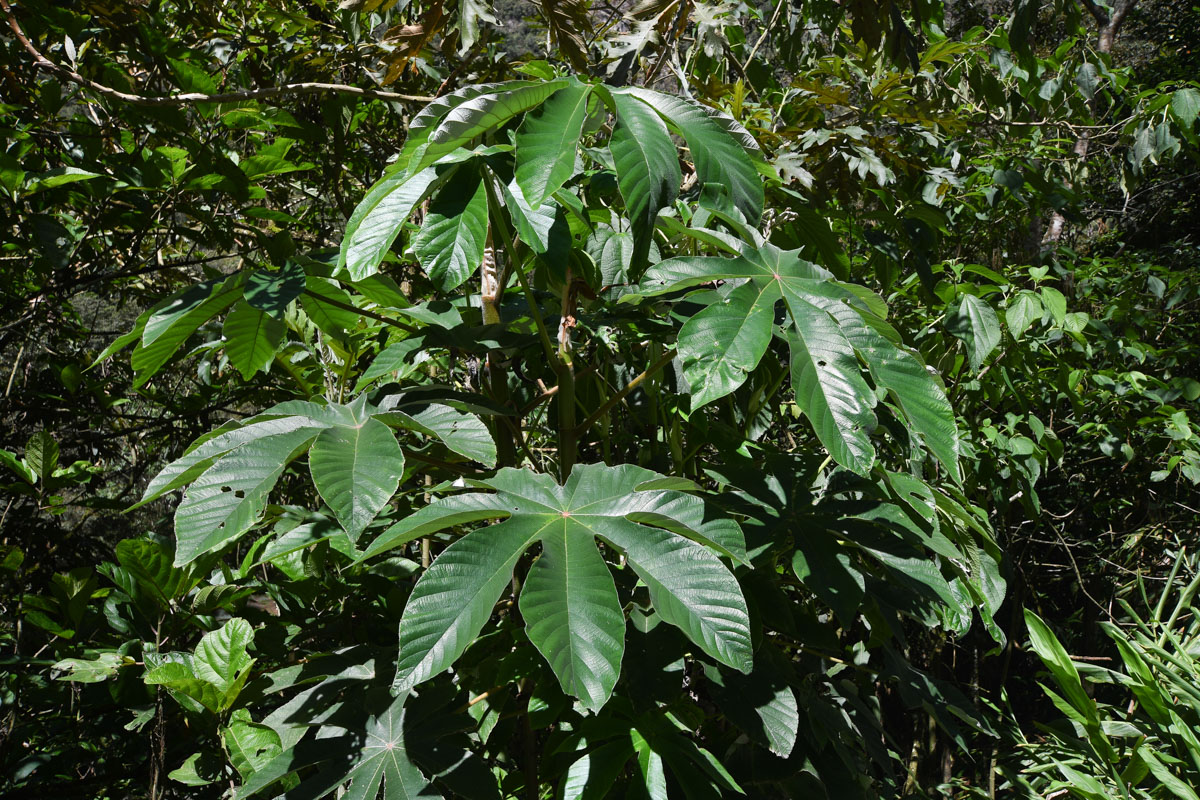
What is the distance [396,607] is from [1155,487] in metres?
3.06

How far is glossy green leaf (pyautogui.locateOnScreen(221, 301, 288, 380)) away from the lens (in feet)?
3.75

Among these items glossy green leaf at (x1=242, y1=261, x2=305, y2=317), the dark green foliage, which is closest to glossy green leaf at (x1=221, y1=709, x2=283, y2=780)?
the dark green foliage

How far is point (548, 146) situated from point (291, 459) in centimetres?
49

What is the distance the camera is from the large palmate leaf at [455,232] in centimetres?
91

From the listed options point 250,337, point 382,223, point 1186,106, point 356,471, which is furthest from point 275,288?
point 1186,106

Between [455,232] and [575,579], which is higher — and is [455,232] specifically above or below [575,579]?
above

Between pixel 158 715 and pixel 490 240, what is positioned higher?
pixel 490 240

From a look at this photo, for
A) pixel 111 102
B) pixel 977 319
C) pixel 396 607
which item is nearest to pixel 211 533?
pixel 396 607

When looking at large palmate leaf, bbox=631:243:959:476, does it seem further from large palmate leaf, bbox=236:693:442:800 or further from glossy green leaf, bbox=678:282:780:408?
large palmate leaf, bbox=236:693:442:800

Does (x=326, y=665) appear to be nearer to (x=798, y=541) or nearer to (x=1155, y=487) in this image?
(x=798, y=541)

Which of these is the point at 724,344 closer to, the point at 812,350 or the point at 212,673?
the point at 812,350

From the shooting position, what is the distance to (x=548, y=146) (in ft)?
2.96

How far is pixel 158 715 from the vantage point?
1366 millimetres

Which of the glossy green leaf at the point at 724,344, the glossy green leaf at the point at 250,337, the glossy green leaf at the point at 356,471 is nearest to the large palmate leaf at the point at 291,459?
the glossy green leaf at the point at 356,471
